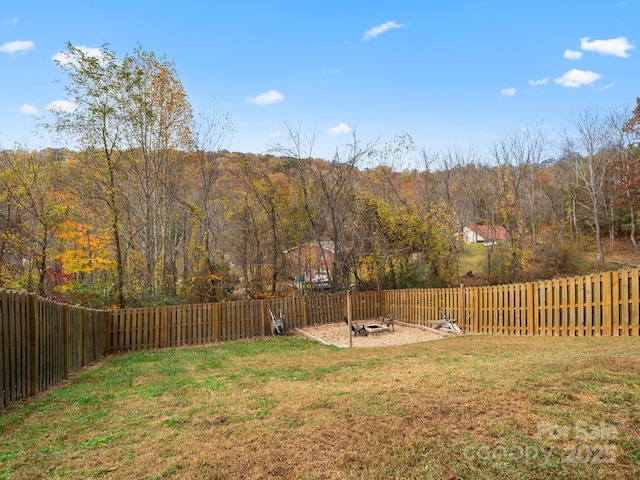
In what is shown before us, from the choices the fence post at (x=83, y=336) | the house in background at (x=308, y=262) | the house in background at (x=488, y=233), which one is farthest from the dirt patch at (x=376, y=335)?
the house in background at (x=488, y=233)

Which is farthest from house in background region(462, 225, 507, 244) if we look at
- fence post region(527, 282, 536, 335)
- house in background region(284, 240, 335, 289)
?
fence post region(527, 282, 536, 335)

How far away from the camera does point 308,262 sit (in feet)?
63.7

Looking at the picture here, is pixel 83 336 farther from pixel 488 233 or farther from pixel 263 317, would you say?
pixel 488 233

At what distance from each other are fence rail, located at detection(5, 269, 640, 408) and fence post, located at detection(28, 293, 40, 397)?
0.05 ft

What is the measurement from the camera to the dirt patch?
36.8 feet

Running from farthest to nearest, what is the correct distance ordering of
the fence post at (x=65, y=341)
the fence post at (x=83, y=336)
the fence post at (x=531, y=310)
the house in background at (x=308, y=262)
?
the house in background at (x=308, y=262)
the fence post at (x=531, y=310)
the fence post at (x=83, y=336)
the fence post at (x=65, y=341)

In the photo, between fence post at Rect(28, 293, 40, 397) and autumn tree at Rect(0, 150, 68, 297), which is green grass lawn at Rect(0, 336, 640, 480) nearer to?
fence post at Rect(28, 293, 40, 397)

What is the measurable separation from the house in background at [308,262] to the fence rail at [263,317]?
3557 millimetres

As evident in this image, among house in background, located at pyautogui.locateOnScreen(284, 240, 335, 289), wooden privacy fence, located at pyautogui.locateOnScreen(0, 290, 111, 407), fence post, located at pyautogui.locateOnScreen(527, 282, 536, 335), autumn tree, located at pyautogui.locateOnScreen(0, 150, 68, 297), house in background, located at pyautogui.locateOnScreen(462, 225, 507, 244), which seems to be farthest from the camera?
house in background, located at pyautogui.locateOnScreen(462, 225, 507, 244)

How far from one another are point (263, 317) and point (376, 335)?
4.07 meters

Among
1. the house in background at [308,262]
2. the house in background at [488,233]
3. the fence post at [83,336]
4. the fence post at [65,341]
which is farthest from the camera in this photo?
the house in background at [488,233]

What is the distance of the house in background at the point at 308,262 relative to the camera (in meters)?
18.7

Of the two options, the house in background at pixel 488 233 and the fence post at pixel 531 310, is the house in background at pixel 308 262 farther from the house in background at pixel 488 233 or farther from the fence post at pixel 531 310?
the fence post at pixel 531 310

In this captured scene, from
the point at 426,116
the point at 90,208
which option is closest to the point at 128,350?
the point at 90,208
